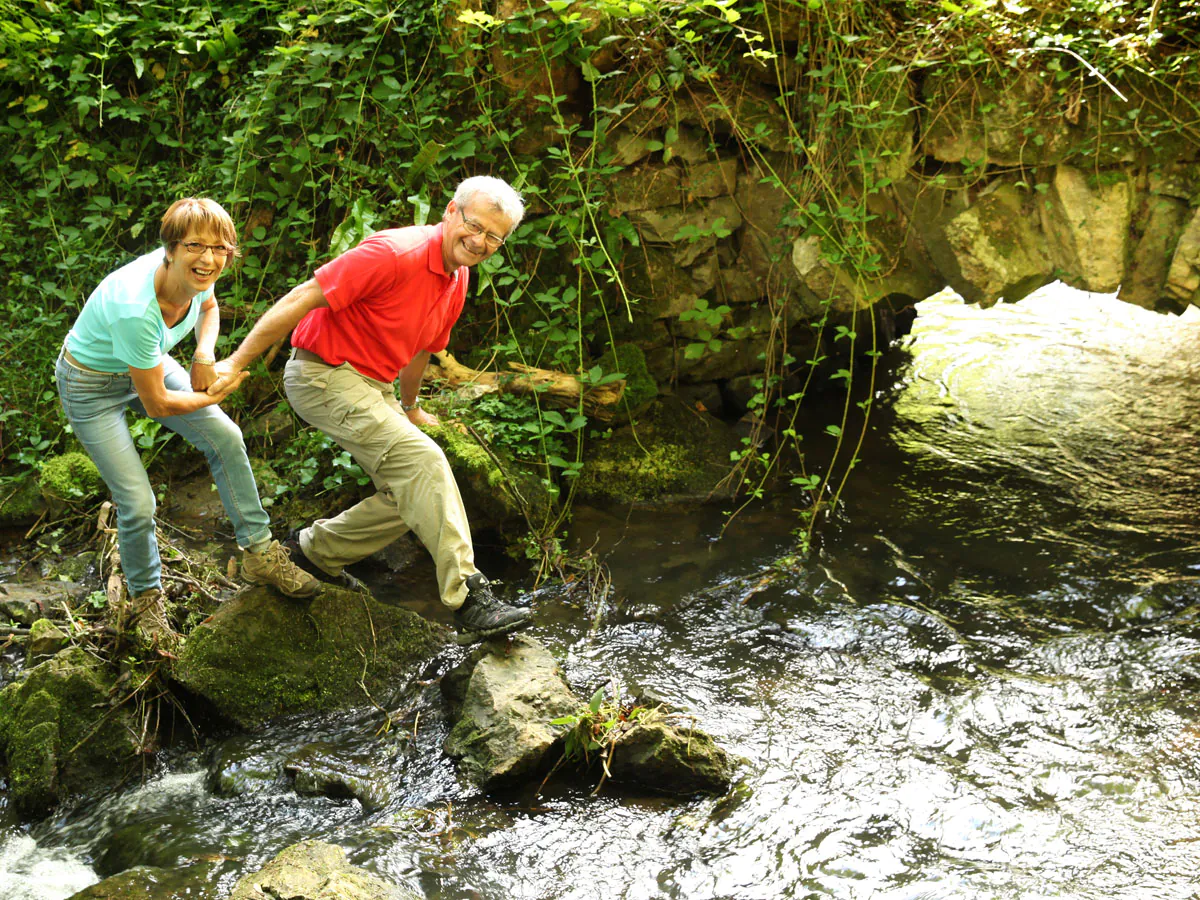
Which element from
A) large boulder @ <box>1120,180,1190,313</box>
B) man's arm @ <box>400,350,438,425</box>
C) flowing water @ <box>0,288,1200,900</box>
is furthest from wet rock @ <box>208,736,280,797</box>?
large boulder @ <box>1120,180,1190,313</box>

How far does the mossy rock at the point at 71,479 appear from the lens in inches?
237

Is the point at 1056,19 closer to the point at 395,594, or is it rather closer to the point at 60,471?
the point at 395,594

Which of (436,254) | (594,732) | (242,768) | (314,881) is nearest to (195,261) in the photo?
(436,254)

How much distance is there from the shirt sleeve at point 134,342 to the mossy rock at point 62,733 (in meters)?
1.53

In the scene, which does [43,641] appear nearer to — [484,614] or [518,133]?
[484,614]

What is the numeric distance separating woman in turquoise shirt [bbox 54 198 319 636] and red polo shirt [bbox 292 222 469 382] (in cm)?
44

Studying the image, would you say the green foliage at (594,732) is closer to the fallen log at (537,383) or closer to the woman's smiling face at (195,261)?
the woman's smiling face at (195,261)

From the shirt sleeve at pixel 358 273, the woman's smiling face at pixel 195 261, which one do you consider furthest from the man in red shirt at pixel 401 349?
the woman's smiling face at pixel 195 261

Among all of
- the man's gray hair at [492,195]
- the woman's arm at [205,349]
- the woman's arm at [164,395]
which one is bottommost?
the woman's arm at [164,395]

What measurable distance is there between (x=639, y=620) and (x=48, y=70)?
5690 millimetres

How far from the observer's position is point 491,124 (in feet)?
20.1

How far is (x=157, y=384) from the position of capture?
12.2 feet

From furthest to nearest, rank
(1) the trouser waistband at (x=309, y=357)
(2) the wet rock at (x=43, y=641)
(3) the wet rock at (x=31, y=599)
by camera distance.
Result: (3) the wet rock at (x=31, y=599)
(2) the wet rock at (x=43, y=641)
(1) the trouser waistband at (x=309, y=357)

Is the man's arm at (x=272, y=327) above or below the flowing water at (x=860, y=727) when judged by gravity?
above
